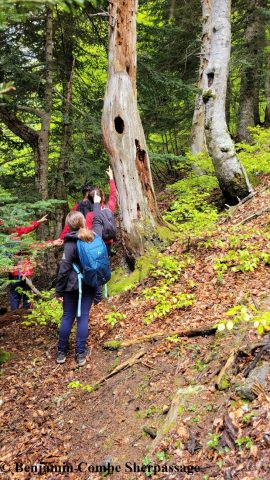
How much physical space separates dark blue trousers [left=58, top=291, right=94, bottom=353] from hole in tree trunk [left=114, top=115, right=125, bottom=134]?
3375mm

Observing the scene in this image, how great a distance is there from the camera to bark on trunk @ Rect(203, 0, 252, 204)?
298 inches

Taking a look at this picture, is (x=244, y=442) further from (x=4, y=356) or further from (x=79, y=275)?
(x=4, y=356)

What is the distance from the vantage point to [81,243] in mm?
4809

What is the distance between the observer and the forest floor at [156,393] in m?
2.85

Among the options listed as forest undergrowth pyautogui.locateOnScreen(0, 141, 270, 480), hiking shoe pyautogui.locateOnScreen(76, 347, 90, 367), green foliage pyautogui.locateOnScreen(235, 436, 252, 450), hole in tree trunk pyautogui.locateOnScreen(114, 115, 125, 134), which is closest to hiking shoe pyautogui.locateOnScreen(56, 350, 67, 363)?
forest undergrowth pyautogui.locateOnScreen(0, 141, 270, 480)

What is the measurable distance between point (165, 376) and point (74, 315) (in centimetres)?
173

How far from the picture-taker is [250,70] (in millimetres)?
13289

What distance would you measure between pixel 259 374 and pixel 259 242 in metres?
2.92

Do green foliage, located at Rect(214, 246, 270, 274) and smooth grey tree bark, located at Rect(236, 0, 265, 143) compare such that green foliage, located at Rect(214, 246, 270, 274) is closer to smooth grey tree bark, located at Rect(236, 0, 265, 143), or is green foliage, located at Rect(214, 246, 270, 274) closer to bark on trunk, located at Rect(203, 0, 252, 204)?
bark on trunk, located at Rect(203, 0, 252, 204)

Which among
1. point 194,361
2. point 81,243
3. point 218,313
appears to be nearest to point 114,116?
point 81,243

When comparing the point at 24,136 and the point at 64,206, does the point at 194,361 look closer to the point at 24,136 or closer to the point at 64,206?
the point at 24,136

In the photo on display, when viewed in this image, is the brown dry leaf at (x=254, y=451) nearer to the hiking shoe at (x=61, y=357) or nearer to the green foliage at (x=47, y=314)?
the hiking shoe at (x=61, y=357)

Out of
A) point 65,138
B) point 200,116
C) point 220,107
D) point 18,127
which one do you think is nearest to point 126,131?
point 220,107

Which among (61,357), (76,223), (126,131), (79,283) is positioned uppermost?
(126,131)
